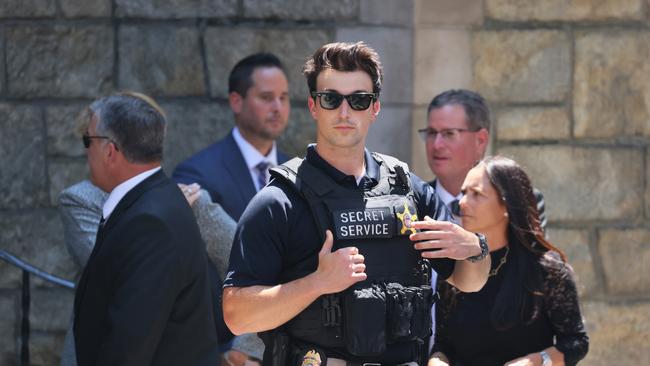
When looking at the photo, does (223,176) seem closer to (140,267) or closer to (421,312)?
(140,267)

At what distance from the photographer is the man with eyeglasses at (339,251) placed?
126 inches

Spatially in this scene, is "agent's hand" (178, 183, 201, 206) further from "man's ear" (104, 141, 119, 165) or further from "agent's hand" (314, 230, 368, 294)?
"agent's hand" (314, 230, 368, 294)

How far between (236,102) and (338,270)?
7.90 ft

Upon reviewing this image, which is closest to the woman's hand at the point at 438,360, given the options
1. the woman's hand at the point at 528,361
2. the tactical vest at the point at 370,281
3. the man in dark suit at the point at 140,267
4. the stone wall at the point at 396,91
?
the woman's hand at the point at 528,361

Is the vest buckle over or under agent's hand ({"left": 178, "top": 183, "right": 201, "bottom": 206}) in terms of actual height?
under

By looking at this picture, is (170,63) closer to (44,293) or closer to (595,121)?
(44,293)

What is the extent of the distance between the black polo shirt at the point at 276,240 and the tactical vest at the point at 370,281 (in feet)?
0.11

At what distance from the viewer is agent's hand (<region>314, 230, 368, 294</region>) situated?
3.12 m

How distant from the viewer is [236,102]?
5383mm

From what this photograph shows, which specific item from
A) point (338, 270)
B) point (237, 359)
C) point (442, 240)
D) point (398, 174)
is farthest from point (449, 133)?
point (338, 270)

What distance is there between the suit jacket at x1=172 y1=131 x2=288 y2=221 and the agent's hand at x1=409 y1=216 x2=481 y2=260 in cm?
177

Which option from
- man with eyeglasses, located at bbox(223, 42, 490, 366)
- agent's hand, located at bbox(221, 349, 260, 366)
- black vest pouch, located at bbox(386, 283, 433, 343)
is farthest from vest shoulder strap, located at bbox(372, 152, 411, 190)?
agent's hand, located at bbox(221, 349, 260, 366)

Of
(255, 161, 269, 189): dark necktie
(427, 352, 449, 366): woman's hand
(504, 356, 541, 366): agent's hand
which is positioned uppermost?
(255, 161, 269, 189): dark necktie

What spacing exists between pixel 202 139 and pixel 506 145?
163 cm
